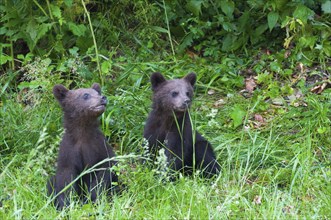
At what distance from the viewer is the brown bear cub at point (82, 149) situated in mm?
7816

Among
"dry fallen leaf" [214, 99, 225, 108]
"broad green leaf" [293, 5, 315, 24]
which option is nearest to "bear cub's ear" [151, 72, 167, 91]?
Result: "dry fallen leaf" [214, 99, 225, 108]

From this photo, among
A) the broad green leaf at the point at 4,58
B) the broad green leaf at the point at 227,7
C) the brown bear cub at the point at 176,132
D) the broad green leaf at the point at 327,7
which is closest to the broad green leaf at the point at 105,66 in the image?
the broad green leaf at the point at 4,58

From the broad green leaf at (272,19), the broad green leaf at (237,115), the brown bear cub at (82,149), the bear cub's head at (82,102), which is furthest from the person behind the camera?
Answer: the broad green leaf at (272,19)

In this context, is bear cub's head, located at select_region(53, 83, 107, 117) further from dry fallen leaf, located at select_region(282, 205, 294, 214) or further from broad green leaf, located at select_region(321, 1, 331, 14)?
broad green leaf, located at select_region(321, 1, 331, 14)

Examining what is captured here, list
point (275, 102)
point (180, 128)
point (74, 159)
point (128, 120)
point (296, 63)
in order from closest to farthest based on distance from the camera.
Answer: point (74, 159)
point (180, 128)
point (128, 120)
point (275, 102)
point (296, 63)

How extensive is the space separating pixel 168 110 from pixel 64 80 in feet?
8.21

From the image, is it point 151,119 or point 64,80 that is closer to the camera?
point 151,119

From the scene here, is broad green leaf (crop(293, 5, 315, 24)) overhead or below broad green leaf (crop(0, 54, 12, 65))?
overhead

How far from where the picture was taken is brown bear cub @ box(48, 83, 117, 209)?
7816mm

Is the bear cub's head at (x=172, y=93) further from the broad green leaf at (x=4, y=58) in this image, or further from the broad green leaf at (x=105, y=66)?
the broad green leaf at (x=4, y=58)

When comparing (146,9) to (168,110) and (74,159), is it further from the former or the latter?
(74,159)

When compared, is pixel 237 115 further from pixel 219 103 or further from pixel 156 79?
pixel 156 79

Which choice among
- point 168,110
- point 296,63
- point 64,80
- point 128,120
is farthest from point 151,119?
point 296,63

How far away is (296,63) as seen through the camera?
444 inches
